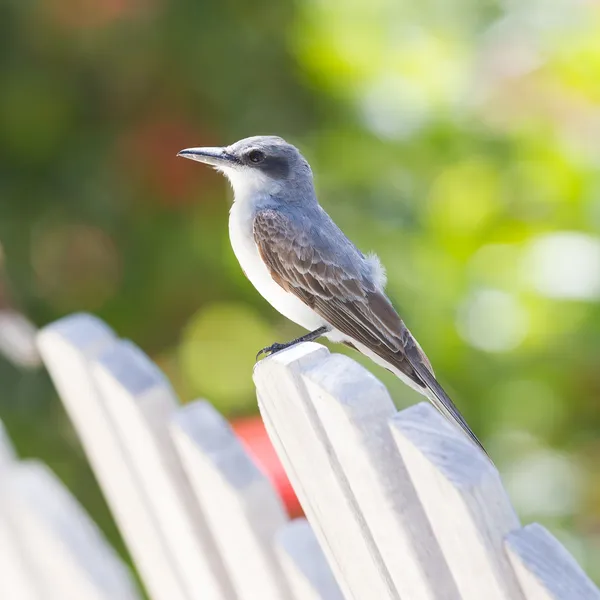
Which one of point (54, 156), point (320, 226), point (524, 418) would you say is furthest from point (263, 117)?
point (320, 226)

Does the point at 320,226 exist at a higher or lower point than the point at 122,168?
lower

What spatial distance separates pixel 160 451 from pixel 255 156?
0.63 meters

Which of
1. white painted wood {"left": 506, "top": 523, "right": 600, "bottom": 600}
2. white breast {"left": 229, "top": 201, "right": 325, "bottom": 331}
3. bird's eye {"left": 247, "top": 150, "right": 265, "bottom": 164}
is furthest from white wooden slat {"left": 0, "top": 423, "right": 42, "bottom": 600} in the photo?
white painted wood {"left": 506, "top": 523, "right": 600, "bottom": 600}

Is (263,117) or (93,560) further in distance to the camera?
(263,117)

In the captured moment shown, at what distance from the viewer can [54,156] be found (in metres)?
3.47

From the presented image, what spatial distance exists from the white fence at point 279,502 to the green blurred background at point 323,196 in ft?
4.99

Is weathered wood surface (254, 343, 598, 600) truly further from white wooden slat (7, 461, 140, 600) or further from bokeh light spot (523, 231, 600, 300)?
bokeh light spot (523, 231, 600, 300)

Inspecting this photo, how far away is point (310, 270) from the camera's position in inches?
73.2

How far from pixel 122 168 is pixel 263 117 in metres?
0.51

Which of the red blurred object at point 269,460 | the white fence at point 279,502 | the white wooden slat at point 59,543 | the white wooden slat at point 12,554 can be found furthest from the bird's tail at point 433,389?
the red blurred object at point 269,460

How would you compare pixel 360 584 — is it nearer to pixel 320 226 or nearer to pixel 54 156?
pixel 320 226

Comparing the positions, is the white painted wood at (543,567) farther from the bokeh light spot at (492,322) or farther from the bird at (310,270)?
the bokeh light spot at (492,322)

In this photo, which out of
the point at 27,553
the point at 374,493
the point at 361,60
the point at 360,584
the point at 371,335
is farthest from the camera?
the point at 361,60

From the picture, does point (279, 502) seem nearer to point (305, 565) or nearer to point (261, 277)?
point (305, 565)
